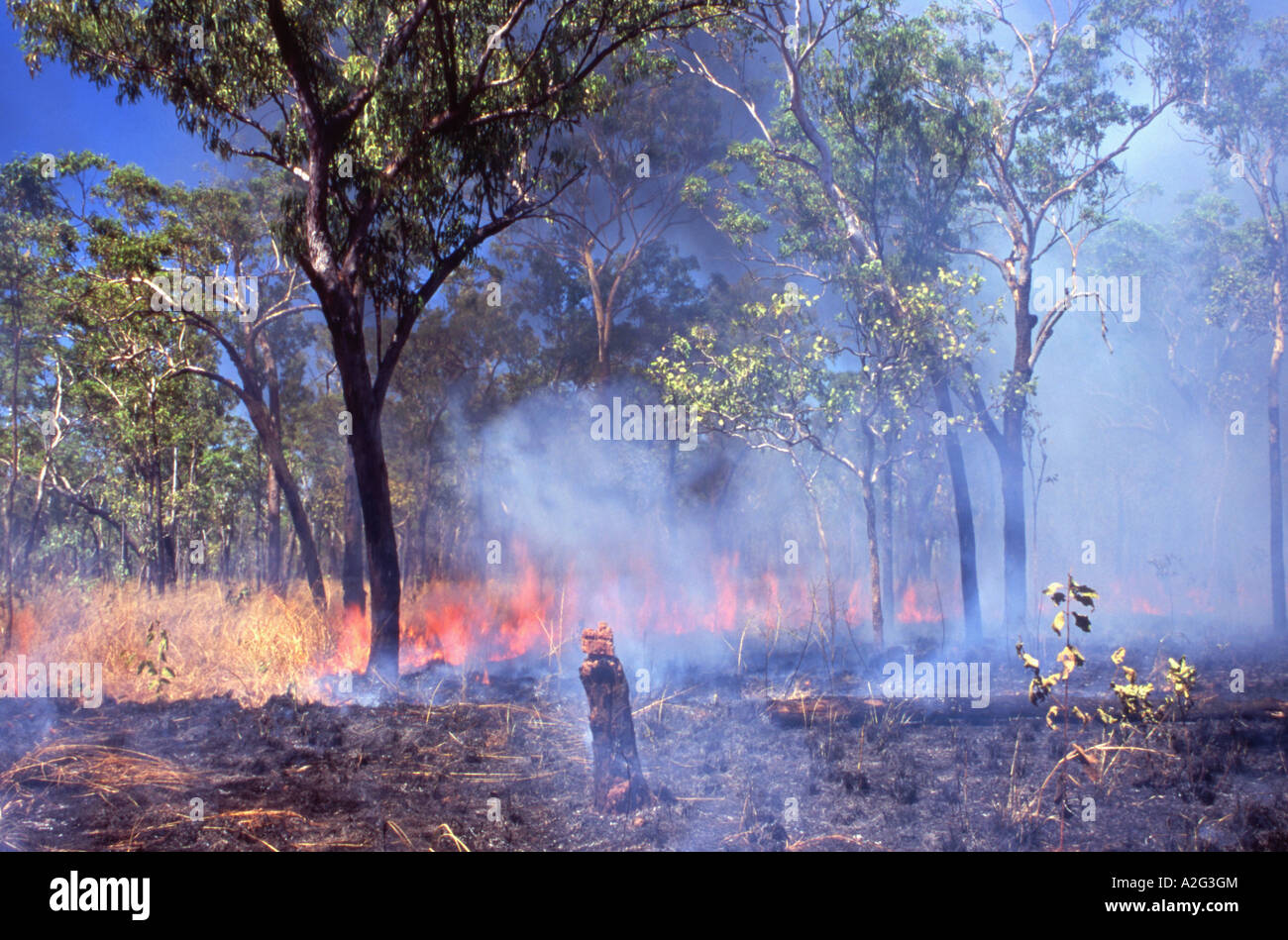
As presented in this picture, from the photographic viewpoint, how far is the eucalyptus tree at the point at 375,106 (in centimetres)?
859


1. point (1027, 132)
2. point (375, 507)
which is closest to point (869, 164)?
point (1027, 132)

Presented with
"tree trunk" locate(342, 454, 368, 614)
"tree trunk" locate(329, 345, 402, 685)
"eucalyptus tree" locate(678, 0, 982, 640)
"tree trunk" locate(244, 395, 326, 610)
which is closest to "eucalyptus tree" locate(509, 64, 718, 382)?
"eucalyptus tree" locate(678, 0, 982, 640)

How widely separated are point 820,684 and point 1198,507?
36.3m

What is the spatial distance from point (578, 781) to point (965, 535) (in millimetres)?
10691

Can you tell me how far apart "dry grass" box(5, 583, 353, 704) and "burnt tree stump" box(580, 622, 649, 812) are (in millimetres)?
4637

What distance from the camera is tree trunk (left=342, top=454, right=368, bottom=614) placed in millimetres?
14250

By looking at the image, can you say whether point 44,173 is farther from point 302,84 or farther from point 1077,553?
point 1077,553

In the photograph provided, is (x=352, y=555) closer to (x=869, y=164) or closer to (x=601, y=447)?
(x=601, y=447)

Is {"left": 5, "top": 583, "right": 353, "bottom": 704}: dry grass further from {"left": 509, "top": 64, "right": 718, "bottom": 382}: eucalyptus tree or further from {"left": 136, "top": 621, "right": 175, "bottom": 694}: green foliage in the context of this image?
{"left": 509, "top": 64, "right": 718, "bottom": 382}: eucalyptus tree

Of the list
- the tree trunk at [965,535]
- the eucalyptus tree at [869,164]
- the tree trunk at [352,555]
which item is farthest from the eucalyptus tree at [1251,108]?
the tree trunk at [352,555]

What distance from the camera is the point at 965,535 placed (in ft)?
47.7

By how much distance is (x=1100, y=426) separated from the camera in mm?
39469

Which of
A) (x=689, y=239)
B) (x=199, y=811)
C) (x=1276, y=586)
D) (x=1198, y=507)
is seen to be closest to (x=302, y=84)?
(x=199, y=811)

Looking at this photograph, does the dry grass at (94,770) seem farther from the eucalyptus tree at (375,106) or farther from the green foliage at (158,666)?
the eucalyptus tree at (375,106)
